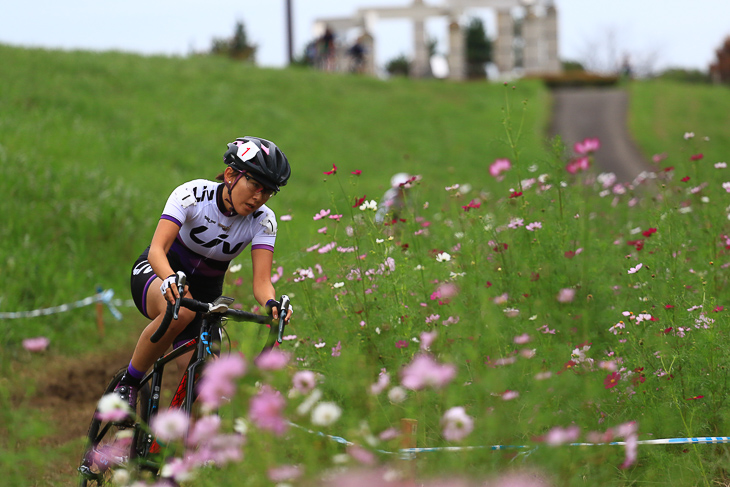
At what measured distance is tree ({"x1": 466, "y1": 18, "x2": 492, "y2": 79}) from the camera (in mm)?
59203

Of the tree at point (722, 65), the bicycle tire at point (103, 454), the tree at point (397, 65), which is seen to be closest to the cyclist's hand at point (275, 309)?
the bicycle tire at point (103, 454)

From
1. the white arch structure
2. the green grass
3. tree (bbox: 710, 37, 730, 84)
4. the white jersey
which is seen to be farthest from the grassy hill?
tree (bbox: 710, 37, 730, 84)

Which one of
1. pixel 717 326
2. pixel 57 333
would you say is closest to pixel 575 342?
pixel 717 326

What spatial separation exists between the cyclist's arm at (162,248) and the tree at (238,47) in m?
39.2

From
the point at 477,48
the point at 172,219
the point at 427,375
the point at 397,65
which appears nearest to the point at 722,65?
the point at 477,48

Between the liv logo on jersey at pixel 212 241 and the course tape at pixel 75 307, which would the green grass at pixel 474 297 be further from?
the liv logo on jersey at pixel 212 241

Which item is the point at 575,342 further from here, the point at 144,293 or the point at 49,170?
the point at 49,170

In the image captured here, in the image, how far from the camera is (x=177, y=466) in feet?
6.86

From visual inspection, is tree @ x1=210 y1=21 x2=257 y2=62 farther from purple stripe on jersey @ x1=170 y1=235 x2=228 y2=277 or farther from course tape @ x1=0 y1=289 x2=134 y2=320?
purple stripe on jersey @ x1=170 y1=235 x2=228 y2=277

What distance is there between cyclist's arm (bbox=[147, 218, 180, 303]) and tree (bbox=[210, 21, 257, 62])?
3923cm

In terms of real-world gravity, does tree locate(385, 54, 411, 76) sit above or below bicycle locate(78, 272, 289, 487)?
above

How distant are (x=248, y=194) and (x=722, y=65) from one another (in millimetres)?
63439

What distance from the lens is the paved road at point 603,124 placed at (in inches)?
806

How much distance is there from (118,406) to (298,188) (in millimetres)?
13954
